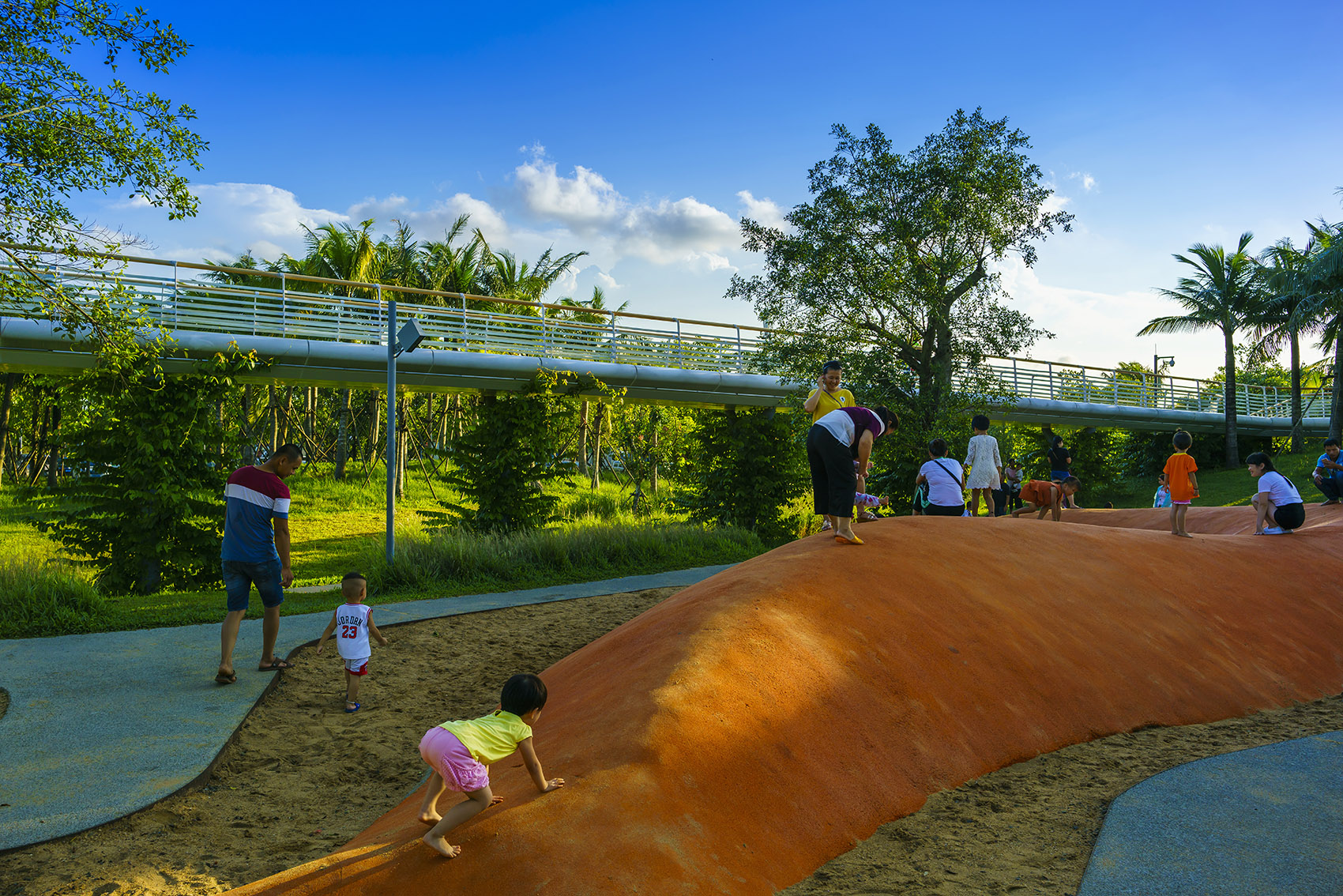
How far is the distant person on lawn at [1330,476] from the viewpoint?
1341cm

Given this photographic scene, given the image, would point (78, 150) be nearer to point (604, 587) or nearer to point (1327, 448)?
point (604, 587)

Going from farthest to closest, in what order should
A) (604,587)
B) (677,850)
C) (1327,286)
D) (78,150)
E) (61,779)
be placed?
(1327,286), (604,587), (78,150), (61,779), (677,850)

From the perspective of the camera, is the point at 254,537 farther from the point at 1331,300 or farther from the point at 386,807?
the point at 1331,300

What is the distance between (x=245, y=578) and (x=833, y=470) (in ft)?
15.7

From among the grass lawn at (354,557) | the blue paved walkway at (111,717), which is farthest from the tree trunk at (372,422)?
the blue paved walkway at (111,717)

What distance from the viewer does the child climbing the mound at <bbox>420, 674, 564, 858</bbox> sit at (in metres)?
3.53

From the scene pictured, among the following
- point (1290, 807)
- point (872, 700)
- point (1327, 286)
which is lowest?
point (1290, 807)

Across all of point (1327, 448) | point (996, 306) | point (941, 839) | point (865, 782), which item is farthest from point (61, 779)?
point (1327, 448)

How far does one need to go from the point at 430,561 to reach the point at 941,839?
9.69 metres

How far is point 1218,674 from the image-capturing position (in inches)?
255

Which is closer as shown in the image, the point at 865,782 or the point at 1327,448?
the point at 865,782

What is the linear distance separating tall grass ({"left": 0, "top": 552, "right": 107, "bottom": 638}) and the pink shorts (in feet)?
22.6

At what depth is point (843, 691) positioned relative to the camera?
489cm

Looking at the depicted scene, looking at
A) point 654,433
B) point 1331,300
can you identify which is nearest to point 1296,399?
point 1331,300
